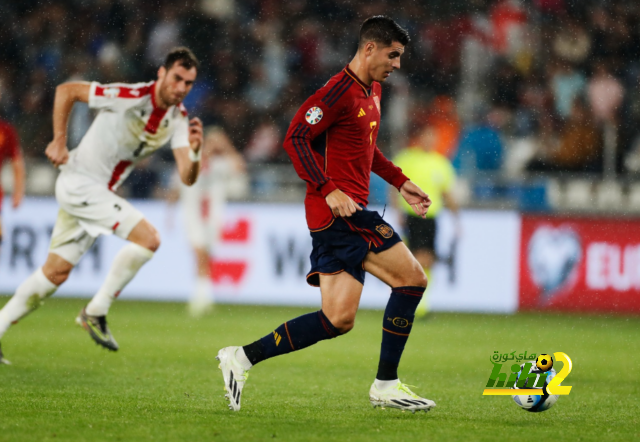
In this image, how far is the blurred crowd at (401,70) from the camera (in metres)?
14.4

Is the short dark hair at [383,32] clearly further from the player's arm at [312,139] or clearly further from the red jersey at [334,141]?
the player's arm at [312,139]

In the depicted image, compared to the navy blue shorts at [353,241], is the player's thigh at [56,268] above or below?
below

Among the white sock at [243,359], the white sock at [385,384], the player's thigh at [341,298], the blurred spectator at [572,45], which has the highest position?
the blurred spectator at [572,45]

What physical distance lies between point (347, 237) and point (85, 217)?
8.91 feet

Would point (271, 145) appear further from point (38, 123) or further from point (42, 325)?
point (42, 325)

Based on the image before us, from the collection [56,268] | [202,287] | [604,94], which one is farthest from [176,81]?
[604,94]

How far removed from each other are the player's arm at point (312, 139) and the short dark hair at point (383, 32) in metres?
0.39

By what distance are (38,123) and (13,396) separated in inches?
408

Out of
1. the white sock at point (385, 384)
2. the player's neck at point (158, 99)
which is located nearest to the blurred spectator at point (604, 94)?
the player's neck at point (158, 99)

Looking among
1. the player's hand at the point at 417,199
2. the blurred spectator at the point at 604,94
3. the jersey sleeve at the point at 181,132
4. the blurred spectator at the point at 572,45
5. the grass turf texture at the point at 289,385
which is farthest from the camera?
the blurred spectator at the point at 572,45

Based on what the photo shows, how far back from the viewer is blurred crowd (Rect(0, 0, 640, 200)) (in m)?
14.4

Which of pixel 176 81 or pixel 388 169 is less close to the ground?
pixel 176 81

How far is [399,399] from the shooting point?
5230 mm

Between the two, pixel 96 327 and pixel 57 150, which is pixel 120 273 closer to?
pixel 96 327
